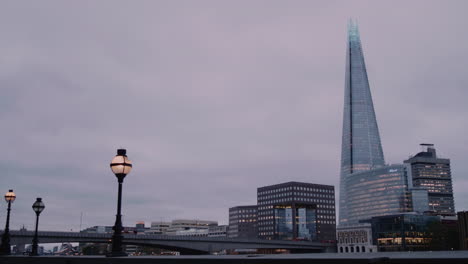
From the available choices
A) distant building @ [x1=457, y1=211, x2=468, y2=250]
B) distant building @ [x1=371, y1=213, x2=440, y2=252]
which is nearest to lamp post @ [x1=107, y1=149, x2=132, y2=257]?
distant building @ [x1=457, y1=211, x2=468, y2=250]

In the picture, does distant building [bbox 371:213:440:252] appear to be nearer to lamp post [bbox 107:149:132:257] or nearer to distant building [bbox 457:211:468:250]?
distant building [bbox 457:211:468:250]

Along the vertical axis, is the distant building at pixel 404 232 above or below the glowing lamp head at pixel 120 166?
below

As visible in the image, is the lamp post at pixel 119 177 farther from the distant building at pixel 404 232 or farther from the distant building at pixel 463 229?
the distant building at pixel 404 232

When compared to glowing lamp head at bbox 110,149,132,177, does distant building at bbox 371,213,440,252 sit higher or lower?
lower

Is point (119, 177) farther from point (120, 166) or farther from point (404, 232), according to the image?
point (404, 232)

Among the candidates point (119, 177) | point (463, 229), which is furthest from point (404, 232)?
point (119, 177)

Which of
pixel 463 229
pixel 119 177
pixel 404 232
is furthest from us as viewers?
pixel 404 232

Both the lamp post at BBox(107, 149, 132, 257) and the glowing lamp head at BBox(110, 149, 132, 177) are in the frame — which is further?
the glowing lamp head at BBox(110, 149, 132, 177)

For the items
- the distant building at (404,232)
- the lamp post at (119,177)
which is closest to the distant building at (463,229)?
the distant building at (404,232)

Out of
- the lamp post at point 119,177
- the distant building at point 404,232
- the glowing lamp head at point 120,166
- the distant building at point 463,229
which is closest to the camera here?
the lamp post at point 119,177

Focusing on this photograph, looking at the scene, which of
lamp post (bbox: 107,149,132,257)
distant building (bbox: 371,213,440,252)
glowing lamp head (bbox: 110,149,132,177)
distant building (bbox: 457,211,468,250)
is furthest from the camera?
distant building (bbox: 371,213,440,252)
